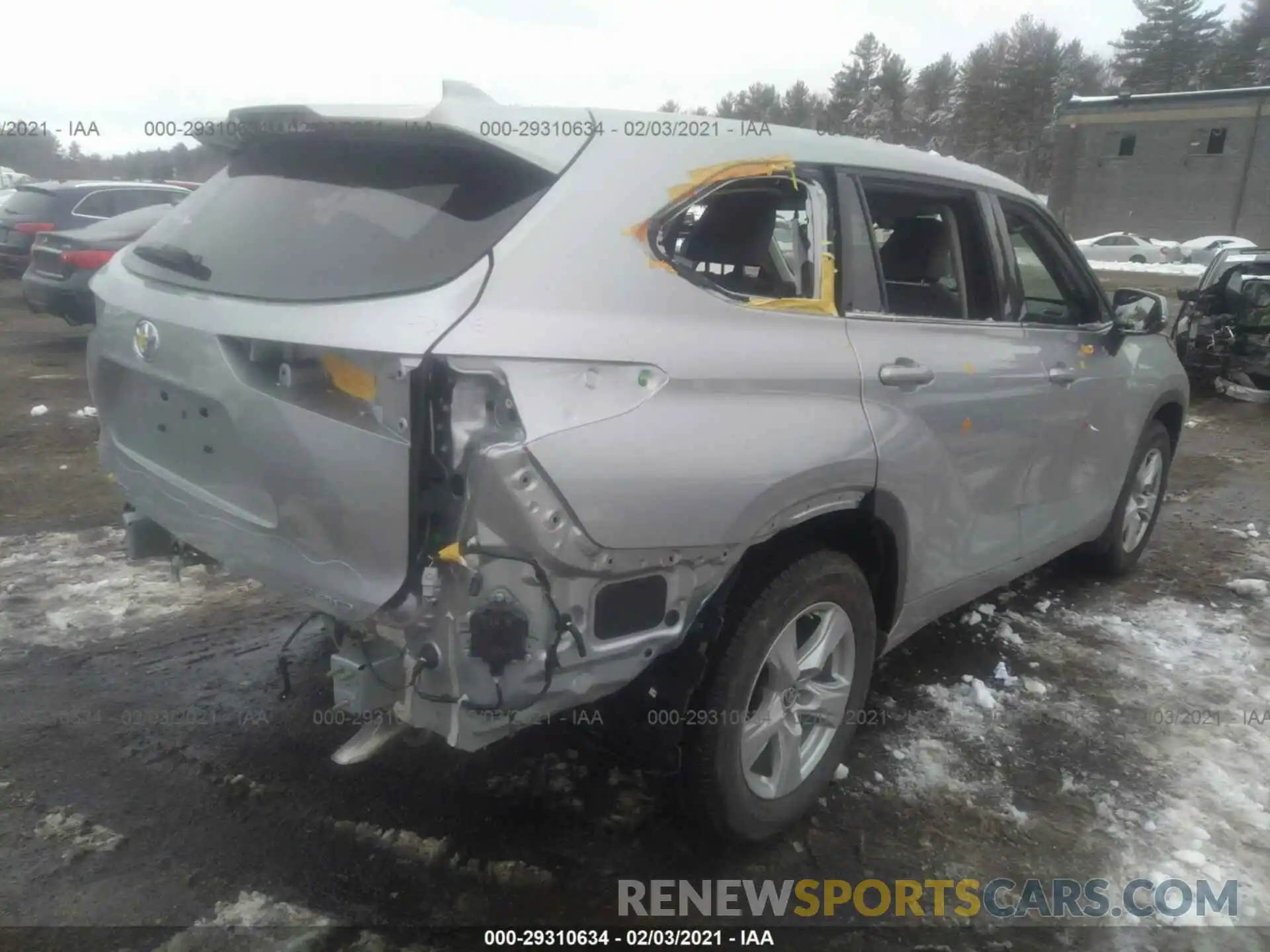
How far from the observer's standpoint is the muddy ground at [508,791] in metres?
2.47

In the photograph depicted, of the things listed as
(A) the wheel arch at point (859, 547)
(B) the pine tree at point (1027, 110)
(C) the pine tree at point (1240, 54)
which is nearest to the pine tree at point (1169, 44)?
(C) the pine tree at point (1240, 54)

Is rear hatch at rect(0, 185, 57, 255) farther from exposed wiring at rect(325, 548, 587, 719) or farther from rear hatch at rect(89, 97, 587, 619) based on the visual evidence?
exposed wiring at rect(325, 548, 587, 719)

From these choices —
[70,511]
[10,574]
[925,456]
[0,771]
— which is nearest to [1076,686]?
[925,456]

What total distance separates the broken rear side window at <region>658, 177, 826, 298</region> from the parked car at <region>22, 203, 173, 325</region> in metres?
8.59

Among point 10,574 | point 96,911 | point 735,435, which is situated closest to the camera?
point 735,435

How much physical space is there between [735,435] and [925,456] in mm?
893

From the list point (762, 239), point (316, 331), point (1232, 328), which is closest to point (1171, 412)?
point (762, 239)

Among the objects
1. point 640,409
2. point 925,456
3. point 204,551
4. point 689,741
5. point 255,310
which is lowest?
point 689,741

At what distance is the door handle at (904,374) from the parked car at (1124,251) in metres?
34.0

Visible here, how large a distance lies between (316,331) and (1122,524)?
13.7 feet

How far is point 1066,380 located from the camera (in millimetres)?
3629

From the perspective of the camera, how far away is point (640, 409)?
6.81 feet

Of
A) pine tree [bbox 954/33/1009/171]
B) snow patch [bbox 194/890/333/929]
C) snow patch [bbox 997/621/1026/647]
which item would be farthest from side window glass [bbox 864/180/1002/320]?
pine tree [bbox 954/33/1009/171]

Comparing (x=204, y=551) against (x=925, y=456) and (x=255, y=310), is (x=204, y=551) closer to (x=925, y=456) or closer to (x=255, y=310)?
(x=255, y=310)
